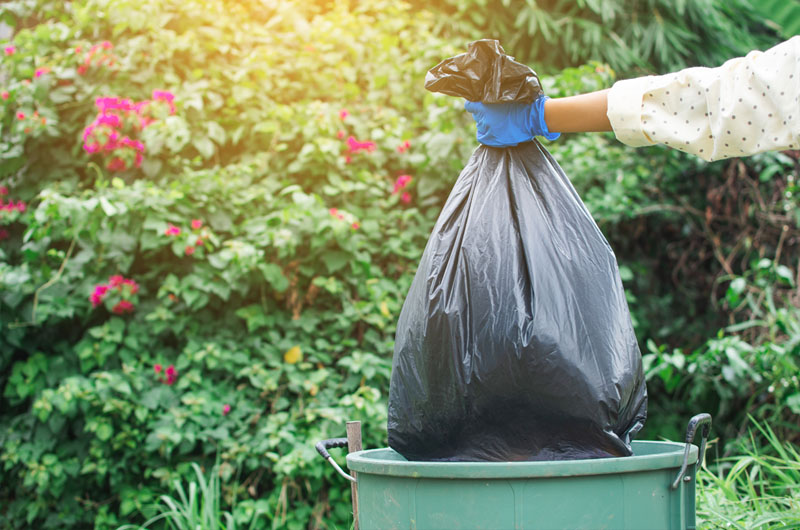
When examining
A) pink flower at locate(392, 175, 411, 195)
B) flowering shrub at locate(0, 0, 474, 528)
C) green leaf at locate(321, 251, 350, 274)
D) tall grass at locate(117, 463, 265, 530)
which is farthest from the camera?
pink flower at locate(392, 175, 411, 195)

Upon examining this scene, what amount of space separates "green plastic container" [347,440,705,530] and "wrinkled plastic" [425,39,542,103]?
717mm

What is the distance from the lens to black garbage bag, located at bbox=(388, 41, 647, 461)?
1.30 m

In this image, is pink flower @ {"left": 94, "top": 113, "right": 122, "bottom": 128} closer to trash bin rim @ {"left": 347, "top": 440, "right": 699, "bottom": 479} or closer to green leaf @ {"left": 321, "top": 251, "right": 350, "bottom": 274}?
green leaf @ {"left": 321, "top": 251, "right": 350, "bottom": 274}

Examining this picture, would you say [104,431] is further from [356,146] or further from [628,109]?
[628,109]

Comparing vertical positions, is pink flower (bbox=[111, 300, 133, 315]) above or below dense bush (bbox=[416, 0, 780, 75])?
below

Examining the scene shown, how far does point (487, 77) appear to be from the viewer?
1472 mm

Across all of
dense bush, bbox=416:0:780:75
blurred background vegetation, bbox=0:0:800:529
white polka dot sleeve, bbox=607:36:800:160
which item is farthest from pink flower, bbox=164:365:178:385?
dense bush, bbox=416:0:780:75

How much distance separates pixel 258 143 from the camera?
3539 mm

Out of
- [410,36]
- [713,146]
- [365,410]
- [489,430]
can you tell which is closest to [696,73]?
[713,146]

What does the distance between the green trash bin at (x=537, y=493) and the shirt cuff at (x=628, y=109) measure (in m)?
0.59

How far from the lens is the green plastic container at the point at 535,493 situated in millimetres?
1193

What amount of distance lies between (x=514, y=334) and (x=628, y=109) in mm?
474

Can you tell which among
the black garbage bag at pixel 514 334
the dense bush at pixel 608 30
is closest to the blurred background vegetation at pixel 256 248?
the dense bush at pixel 608 30

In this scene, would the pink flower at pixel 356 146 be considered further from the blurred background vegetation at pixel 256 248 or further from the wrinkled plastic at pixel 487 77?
the wrinkled plastic at pixel 487 77
